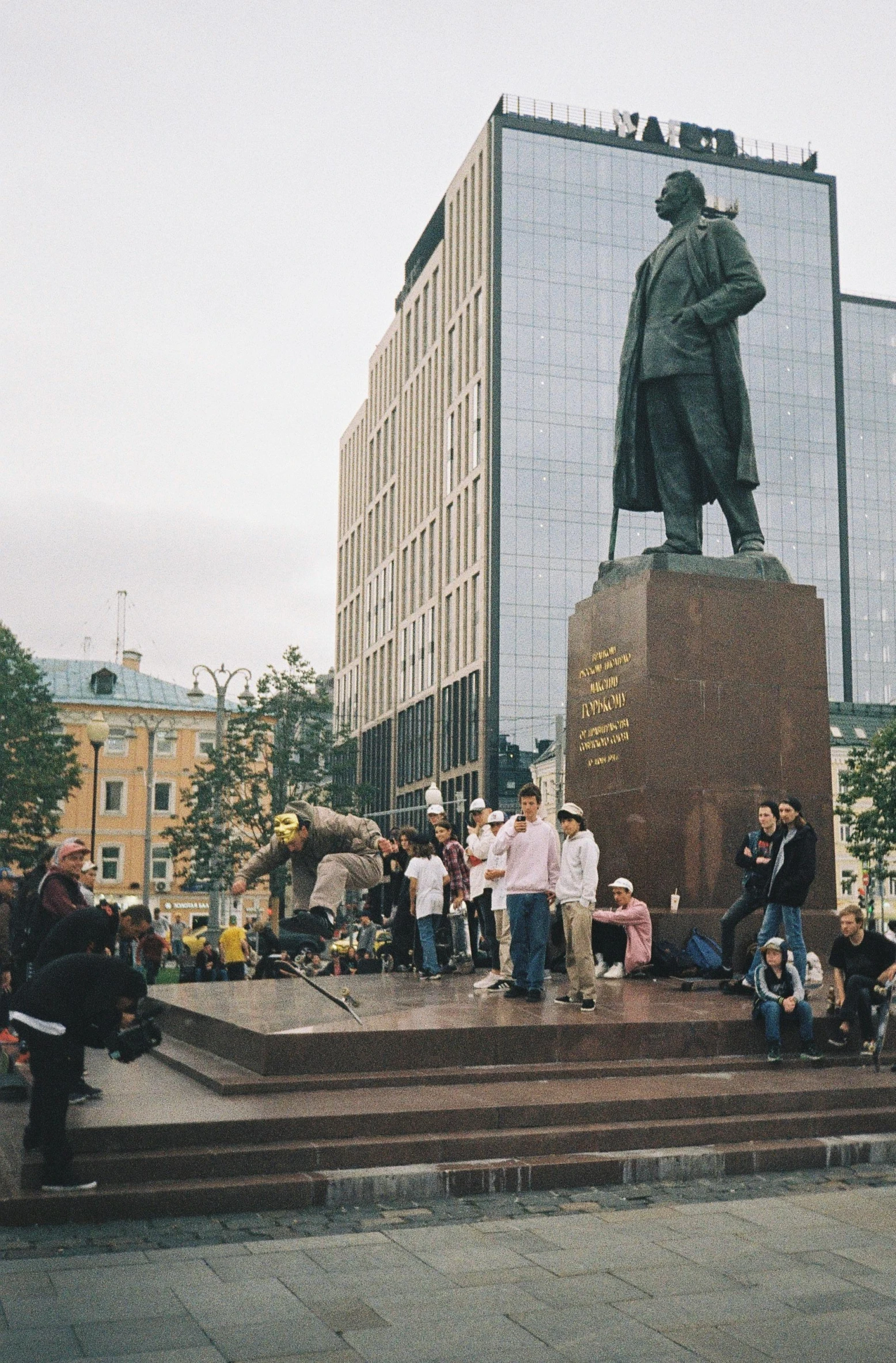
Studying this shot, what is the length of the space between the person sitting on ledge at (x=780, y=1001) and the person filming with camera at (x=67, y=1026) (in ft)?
15.0

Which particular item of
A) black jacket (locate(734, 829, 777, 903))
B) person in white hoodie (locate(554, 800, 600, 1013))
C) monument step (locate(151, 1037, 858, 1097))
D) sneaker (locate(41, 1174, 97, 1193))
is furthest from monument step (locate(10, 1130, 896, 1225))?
black jacket (locate(734, 829, 777, 903))

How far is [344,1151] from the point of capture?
7387 mm

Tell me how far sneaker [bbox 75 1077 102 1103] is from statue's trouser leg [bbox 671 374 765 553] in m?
9.15

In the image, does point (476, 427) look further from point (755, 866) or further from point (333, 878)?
point (755, 866)

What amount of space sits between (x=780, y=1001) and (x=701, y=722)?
14.0 feet

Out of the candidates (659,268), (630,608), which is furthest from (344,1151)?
(659,268)

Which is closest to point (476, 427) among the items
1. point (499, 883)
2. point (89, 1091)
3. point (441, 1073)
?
point (499, 883)

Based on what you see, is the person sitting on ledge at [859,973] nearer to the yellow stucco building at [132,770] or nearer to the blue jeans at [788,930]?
the blue jeans at [788,930]

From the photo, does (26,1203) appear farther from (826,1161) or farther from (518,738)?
(518,738)

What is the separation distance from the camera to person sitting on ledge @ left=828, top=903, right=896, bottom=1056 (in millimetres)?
9922

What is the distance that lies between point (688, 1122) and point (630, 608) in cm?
687

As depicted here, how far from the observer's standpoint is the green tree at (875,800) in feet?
128

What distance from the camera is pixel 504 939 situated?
12.6m

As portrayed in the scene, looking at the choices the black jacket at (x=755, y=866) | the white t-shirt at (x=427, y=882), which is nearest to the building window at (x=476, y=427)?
the white t-shirt at (x=427, y=882)
